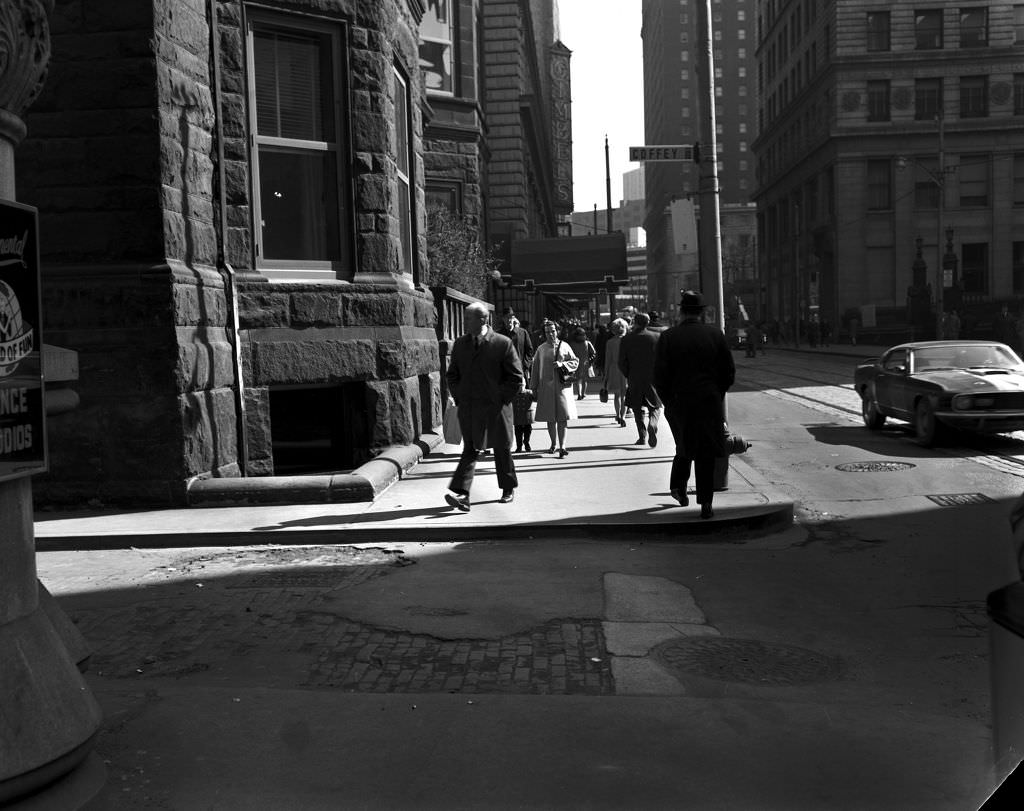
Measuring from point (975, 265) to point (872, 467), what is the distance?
60.7 meters

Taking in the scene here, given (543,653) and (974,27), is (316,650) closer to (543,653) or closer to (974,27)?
(543,653)

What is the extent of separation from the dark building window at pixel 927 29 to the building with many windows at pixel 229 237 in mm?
60817

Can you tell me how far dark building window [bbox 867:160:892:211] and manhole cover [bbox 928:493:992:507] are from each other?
6275 centimetres

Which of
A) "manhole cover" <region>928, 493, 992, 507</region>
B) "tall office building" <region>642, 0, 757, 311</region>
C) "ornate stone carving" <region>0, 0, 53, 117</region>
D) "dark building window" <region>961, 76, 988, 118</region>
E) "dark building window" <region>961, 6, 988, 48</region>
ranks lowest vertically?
"manhole cover" <region>928, 493, 992, 507</region>

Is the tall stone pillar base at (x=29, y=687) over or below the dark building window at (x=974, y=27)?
below

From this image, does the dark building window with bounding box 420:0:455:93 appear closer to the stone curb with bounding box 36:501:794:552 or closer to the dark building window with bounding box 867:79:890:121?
the stone curb with bounding box 36:501:794:552

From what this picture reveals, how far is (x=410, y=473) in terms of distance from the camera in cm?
1299

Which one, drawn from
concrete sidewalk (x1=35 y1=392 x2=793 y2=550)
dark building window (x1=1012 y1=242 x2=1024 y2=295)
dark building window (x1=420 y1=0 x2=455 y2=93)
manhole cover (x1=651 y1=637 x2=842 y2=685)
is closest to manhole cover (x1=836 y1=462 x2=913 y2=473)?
concrete sidewalk (x1=35 y1=392 x2=793 y2=550)

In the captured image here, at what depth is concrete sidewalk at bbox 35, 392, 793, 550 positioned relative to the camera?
9.27 metres

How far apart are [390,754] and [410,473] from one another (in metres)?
8.76

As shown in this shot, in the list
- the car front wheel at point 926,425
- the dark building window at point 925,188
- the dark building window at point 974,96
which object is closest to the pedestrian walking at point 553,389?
the car front wheel at point 926,425

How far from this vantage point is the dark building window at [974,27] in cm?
6775

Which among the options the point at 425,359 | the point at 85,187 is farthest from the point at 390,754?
the point at 425,359

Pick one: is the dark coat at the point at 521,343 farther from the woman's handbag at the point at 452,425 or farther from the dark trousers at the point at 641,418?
the woman's handbag at the point at 452,425
